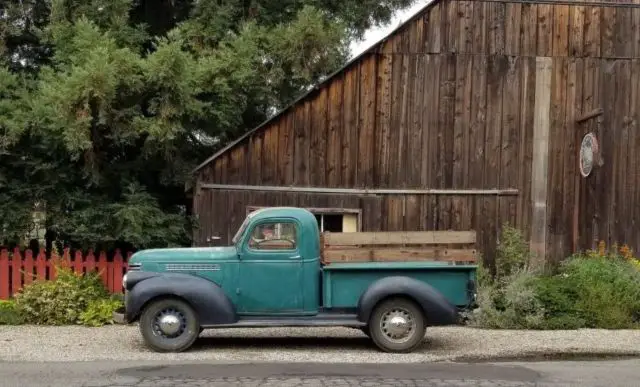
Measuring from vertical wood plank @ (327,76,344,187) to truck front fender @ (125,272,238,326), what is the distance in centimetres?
512

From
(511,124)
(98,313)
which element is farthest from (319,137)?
(98,313)

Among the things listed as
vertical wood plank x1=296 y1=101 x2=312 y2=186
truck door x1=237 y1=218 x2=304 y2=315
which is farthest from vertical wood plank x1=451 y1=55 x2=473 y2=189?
truck door x1=237 y1=218 x2=304 y2=315

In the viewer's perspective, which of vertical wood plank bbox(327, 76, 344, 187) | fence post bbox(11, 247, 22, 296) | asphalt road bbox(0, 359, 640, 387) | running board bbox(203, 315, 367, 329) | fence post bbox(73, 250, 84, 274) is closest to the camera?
asphalt road bbox(0, 359, 640, 387)

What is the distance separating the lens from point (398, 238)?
10594 millimetres

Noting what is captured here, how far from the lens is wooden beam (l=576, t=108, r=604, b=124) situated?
14.0 m

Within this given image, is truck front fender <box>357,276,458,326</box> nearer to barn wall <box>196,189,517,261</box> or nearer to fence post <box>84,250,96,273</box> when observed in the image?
barn wall <box>196,189,517,261</box>

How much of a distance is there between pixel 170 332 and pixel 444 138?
7223mm

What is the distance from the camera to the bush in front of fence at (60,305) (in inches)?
494

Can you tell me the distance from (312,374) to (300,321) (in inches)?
65.0

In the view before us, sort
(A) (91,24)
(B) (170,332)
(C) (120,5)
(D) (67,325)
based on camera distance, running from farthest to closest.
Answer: (C) (120,5), (A) (91,24), (D) (67,325), (B) (170,332)

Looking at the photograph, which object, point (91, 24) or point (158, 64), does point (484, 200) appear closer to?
point (158, 64)

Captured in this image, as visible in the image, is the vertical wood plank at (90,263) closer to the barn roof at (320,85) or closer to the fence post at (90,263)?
the fence post at (90,263)

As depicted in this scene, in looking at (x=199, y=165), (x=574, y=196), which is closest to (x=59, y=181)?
(x=199, y=165)

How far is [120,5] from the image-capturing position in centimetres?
1445
